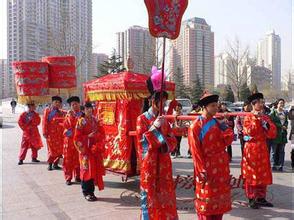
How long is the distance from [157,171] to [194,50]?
41.1 meters

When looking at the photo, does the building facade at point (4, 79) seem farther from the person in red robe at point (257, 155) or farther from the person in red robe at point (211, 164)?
the person in red robe at point (211, 164)

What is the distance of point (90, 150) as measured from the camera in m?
5.41

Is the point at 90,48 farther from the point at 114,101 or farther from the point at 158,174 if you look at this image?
the point at 158,174

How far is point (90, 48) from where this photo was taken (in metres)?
28.2

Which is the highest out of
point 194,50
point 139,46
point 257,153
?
point 194,50

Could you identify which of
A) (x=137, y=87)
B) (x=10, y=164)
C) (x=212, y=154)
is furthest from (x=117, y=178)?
(x=212, y=154)

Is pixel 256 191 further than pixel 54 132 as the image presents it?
No

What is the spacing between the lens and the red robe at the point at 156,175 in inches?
146

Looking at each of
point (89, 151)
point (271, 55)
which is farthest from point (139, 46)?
point (271, 55)

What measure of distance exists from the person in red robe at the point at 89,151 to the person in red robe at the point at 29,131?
12.2 feet

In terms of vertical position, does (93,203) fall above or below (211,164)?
below

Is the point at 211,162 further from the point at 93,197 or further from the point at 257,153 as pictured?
the point at 93,197

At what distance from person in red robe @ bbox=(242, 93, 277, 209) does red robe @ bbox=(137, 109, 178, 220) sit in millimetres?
1532

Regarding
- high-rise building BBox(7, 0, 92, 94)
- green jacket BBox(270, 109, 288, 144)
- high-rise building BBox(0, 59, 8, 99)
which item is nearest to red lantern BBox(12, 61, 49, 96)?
green jacket BBox(270, 109, 288, 144)
